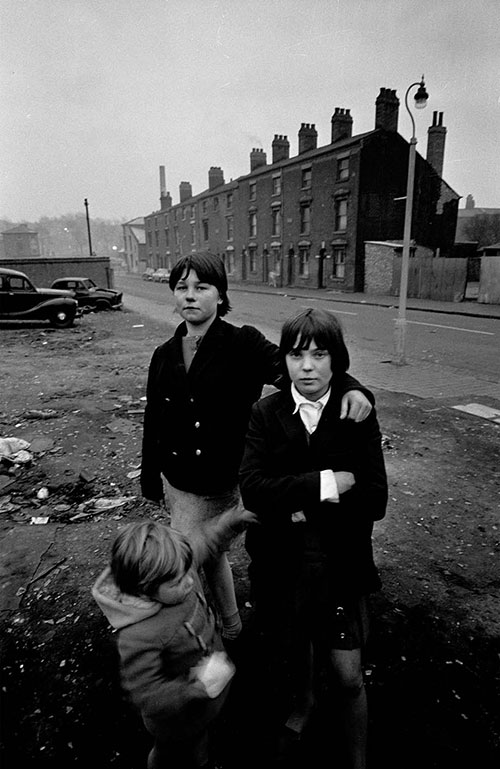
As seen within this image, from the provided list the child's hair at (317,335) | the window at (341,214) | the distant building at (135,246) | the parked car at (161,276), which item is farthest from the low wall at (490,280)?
the distant building at (135,246)

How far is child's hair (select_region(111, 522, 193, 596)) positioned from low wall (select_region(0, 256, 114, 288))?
27.9 m

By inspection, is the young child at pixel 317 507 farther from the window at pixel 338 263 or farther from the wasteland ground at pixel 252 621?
the window at pixel 338 263

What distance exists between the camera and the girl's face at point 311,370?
6.17 ft

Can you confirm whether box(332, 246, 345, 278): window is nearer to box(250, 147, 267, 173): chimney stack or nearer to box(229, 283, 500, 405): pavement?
box(250, 147, 267, 173): chimney stack

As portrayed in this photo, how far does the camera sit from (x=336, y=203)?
3094cm

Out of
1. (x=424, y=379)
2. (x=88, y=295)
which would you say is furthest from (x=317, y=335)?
(x=88, y=295)

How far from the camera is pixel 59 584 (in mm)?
3166

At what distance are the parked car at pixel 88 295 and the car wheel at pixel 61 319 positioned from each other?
3.95m

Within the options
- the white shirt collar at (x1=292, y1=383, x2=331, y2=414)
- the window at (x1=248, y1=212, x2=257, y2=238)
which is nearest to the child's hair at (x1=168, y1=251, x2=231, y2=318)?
the white shirt collar at (x1=292, y1=383, x2=331, y2=414)

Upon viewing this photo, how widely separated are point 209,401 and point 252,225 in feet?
135

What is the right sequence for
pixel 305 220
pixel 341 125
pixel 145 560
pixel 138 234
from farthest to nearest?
pixel 138 234 → pixel 305 220 → pixel 341 125 → pixel 145 560

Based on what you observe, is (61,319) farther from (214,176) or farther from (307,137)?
(214,176)

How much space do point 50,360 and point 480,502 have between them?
31.2 feet

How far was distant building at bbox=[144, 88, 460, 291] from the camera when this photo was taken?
2922 centimetres
